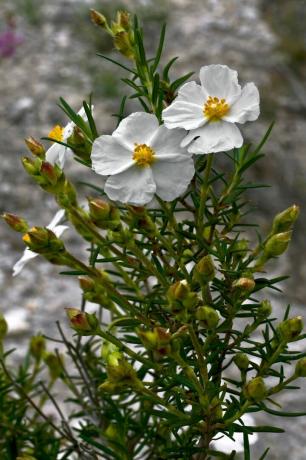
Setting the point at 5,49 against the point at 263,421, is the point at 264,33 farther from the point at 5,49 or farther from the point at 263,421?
the point at 263,421

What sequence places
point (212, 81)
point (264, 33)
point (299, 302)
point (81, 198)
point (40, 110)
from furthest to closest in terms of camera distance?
point (264, 33), point (40, 110), point (81, 198), point (299, 302), point (212, 81)

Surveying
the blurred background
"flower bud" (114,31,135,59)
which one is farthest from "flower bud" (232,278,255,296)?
the blurred background

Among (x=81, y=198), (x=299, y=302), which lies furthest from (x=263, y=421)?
(x=81, y=198)


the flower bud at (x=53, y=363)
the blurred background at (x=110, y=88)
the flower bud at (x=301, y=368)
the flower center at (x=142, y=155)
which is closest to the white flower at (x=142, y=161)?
the flower center at (x=142, y=155)

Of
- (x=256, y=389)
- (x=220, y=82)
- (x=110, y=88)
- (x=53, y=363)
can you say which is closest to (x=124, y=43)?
(x=220, y=82)

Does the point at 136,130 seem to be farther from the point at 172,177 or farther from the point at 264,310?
the point at 264,310

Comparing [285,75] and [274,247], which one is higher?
[285,75]

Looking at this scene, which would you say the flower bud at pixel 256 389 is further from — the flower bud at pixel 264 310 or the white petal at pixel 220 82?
the white petal at pixel 220 82
